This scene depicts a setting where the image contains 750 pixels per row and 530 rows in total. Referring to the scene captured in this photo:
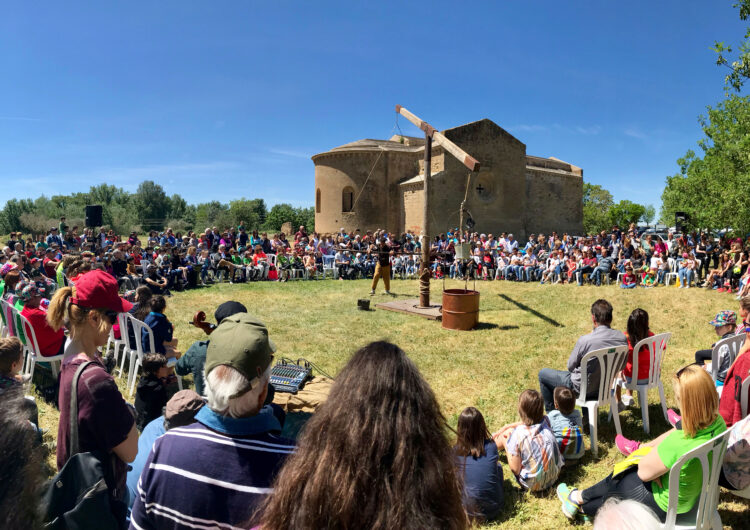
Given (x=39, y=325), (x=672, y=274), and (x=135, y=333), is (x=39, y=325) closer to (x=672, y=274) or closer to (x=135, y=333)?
(x=135, y=333)

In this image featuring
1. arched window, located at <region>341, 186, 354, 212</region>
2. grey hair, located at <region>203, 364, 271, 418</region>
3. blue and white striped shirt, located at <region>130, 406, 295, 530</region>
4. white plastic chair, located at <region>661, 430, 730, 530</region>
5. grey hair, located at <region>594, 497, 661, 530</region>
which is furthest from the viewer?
arched window, located at <region>341, 186, 354, 212</region>

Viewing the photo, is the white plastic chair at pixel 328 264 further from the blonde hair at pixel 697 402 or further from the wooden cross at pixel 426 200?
the blonde hair at pixel 697 402

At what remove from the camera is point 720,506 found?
10.1 ft

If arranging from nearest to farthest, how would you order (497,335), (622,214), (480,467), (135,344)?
(480,467)
(135,344)
(497,335)
(622,214)

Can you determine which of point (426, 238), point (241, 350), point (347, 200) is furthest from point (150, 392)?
point (347, 200)

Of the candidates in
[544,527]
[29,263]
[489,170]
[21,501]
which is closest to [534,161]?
[489,170]

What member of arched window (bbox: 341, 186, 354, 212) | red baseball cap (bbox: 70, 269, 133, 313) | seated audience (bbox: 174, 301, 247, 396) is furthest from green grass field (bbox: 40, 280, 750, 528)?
arched window (bbox: 341, 186, 354, 212)

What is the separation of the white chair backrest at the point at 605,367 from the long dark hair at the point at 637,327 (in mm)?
367

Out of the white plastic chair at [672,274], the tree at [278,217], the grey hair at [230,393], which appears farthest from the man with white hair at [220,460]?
the tree at [278,217]

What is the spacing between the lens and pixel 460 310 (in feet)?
26.4

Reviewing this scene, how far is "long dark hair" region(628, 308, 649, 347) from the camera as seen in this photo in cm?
425

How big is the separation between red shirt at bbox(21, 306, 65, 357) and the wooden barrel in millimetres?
5906

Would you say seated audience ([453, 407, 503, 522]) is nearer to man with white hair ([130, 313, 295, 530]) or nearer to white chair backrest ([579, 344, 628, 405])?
white chair backrest ([579, 344, 628, 405])

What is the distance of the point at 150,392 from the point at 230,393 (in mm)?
2863
